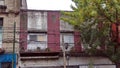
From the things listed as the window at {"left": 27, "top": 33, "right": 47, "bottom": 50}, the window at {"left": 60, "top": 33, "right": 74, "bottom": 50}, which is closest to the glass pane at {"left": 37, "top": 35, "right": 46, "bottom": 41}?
the window at {"left": 27, "top": 33, "right": 47, "bottom": 50}

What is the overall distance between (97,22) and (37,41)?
6334 mm

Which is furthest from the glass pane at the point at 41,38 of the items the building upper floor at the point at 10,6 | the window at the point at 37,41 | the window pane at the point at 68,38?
the building upper floor at the point at 10,6

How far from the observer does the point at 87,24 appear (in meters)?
23.5

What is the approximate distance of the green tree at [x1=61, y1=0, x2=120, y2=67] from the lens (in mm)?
21828

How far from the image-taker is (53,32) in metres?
27.6

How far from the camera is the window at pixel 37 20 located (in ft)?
90.6

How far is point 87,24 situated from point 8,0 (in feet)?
25.8

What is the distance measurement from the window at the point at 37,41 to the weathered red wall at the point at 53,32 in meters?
0.41

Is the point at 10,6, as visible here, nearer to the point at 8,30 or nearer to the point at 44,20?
the point at 8,30

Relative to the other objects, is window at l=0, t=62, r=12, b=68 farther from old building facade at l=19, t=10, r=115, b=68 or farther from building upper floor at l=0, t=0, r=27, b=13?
building upper floor at l=0, t=0, r=27, b=13

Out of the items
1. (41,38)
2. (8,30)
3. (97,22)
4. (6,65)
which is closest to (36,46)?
(41,38)

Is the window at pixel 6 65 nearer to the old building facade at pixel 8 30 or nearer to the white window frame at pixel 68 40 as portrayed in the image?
→ the old building facade at pixel 8 30

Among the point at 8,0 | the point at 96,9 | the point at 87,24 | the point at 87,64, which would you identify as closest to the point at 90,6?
the point at 96,9

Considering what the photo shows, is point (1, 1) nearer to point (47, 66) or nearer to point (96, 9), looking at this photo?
point (47, 66)
